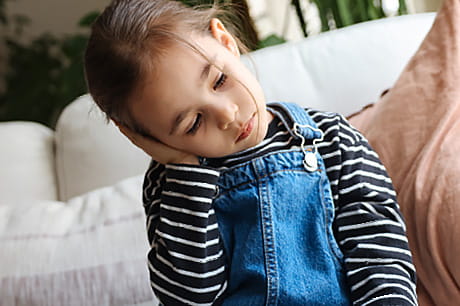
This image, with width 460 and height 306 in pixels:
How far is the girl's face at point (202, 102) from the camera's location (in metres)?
0.70

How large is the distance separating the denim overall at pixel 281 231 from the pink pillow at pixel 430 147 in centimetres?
14

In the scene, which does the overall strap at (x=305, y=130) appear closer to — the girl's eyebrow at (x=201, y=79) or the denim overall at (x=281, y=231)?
the denim overall at (x=281, y=231)

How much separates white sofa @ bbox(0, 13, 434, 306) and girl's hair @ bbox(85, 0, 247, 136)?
409mm

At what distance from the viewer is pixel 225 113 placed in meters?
0.71

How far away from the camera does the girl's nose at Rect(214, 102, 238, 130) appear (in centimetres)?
71

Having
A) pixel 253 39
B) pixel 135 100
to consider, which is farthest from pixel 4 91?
pixel 135 100

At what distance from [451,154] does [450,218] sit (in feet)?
0.37

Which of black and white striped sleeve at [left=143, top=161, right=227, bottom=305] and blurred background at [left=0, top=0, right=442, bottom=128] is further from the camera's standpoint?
blurred background at [left=0, top=0, right=442, bottom=128]

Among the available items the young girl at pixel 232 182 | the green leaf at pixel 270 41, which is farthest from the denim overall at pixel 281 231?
the green leaf at pixel 270 41

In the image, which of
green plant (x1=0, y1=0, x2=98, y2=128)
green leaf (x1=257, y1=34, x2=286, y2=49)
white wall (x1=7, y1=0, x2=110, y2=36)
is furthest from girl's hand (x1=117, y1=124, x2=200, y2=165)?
white wall (x1=7, y1=0, x2=110, y2=36)

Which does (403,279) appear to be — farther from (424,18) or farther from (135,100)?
(424,18)

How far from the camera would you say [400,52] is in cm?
125

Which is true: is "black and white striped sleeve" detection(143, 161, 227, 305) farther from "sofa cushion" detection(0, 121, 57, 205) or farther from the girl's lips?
"sofa cushion" detection(0, 121, 57, 205)

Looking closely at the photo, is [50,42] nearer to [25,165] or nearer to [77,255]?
[25,165]
